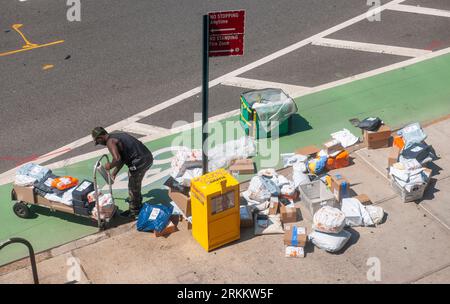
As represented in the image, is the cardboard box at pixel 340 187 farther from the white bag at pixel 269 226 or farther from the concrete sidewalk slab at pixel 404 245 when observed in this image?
the white bag at pixel 269 226

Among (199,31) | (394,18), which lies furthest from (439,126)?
(199,31)

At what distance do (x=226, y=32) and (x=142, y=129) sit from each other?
4295 millimetres

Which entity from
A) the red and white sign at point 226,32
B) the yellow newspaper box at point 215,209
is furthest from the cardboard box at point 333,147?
the red and white sign at point 226,32

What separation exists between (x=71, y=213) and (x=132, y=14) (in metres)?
8.11

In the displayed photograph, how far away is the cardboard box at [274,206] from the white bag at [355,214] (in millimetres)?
1033

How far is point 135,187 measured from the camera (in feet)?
36.2

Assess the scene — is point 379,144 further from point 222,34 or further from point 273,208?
point 222,34

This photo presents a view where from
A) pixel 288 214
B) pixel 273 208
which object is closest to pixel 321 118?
pixel 273 208

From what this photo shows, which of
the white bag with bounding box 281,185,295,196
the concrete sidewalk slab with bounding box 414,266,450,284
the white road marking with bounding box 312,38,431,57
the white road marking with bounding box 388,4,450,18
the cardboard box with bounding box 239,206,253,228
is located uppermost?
the white road marking with bounding box 388,4,450,18

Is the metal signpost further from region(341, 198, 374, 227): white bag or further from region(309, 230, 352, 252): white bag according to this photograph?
region(341, 198, 374, 227): white bag

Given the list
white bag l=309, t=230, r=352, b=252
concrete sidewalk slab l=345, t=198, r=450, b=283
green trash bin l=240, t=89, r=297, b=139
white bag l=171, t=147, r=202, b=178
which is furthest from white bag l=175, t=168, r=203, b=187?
concrete sidewalk slab l=345, t=198, r=450, b=283

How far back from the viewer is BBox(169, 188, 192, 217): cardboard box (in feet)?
35.9

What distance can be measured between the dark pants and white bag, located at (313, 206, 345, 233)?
9.24ft

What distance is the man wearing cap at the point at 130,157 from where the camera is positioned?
10648 millimetres
